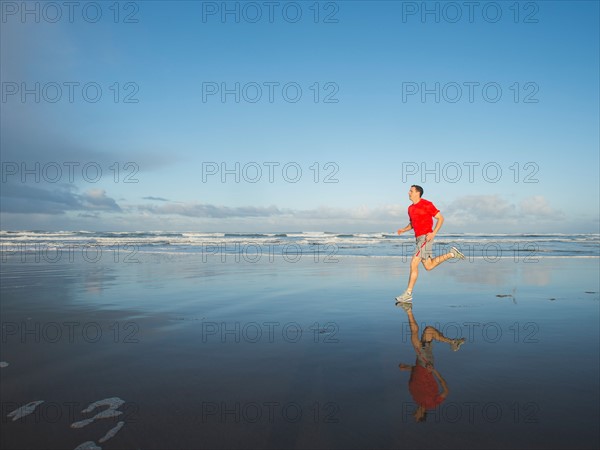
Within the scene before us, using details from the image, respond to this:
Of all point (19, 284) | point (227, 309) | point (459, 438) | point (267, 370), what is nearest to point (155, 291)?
point (227, 309)

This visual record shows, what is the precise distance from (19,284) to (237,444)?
9755 mm

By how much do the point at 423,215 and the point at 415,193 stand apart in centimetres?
52

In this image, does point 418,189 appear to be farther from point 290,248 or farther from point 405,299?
point 290,248

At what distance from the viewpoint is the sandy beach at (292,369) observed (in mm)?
2822

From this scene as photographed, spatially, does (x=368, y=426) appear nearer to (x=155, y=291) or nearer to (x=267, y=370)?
(x=267, y=370)

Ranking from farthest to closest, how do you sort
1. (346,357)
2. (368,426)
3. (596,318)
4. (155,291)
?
(155,291)
(596,318)
(346,357)
(368,426)

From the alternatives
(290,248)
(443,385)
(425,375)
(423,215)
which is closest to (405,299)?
(423,215)

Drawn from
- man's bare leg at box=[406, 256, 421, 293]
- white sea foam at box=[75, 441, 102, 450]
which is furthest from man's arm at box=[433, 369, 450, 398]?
man's bare leg at box=[406, 256, 421, 293]

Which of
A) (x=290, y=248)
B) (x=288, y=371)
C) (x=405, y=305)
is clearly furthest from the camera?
(x=290, y=248)

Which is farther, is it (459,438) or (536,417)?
(536,417)

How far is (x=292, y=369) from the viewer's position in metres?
4.07

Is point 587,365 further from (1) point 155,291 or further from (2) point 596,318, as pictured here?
(1) point 155,291

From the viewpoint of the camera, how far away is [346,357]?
14.5 feet

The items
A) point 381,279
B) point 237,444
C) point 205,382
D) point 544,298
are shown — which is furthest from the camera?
point 381,279
